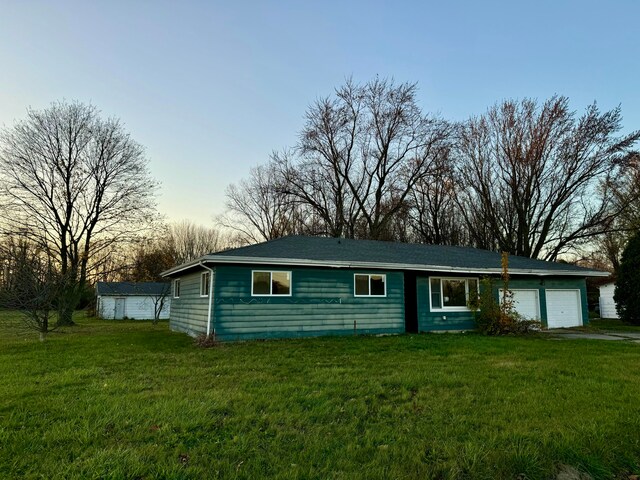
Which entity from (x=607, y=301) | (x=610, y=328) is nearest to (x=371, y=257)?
(x=610, y=328)

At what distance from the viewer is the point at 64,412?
184 inches

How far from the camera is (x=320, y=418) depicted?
458cm

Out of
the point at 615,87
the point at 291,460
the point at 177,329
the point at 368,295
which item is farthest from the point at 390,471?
the point at 615,87

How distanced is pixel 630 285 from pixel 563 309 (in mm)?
6131

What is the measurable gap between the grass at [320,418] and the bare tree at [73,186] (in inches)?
640

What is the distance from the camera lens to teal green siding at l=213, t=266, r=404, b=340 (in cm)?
1162

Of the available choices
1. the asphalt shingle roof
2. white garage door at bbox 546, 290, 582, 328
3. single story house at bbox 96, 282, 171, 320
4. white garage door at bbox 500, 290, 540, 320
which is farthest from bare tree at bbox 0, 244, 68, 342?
single story house at bbox 96, 282, 171, 320

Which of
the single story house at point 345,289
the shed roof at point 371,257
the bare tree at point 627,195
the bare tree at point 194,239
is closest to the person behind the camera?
the single story house at point 345,289

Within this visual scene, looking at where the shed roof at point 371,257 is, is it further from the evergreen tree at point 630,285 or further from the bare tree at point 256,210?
the bare tree at point 256,210

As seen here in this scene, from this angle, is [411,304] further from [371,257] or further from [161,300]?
[161,300]

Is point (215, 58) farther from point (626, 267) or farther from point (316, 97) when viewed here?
point (626, 267)

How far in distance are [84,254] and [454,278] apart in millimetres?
19854

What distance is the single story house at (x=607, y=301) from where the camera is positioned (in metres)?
27.9

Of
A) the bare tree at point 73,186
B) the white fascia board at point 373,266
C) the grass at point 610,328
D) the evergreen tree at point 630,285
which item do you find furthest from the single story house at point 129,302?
the evergreen tree at point 630,285
